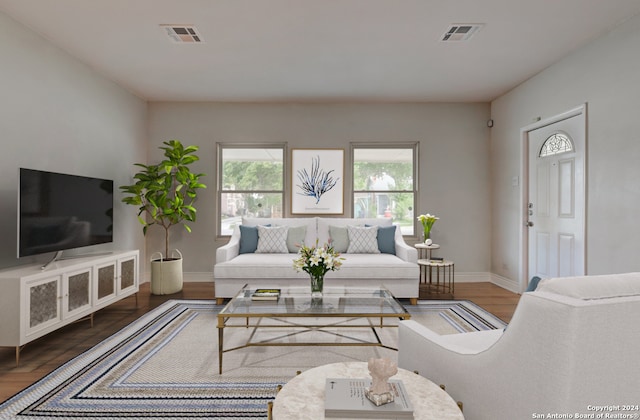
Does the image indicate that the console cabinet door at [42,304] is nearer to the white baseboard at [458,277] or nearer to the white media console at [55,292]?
the white media console at [55,292]

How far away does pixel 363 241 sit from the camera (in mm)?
4355

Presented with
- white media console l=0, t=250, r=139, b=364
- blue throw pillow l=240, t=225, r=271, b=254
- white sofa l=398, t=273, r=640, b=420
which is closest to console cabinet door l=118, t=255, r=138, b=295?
white media console l=0, t=250, r=139, b=364

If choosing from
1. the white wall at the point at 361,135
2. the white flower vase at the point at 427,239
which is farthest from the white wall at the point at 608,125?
the white flower vase at the point at 427,239

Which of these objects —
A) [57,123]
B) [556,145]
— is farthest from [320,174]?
[57,123]

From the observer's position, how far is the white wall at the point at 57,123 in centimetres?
278

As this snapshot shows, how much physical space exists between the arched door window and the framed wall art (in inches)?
97.9

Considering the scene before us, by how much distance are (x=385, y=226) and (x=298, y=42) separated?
2.52 metres

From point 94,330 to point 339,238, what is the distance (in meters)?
2.74

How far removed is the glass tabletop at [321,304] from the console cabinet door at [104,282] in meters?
1.37

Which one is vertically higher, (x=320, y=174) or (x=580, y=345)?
(x=320, y=174)

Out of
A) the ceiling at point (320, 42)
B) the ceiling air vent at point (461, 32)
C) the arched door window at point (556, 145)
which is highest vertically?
the ceiling air vent at point (461, 32)

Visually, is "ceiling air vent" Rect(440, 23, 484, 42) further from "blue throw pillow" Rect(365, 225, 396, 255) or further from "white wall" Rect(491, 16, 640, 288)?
"blue throw pillow" Rect(365, 225, 396, 255)

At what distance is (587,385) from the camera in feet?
3.02

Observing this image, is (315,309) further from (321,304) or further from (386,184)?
(386,184)
